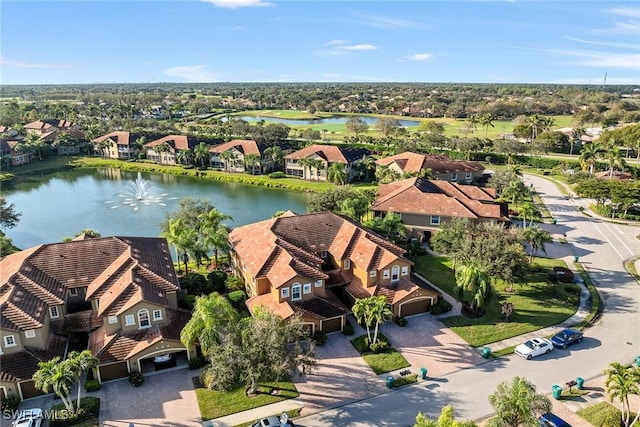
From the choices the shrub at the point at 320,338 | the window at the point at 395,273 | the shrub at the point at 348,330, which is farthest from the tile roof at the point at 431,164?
the shrub at the point at 320,338

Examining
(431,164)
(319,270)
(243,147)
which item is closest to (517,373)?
(319,270)

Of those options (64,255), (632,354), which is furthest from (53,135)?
(632,354)

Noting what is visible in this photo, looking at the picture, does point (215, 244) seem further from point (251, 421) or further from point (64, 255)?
point (251, 421)

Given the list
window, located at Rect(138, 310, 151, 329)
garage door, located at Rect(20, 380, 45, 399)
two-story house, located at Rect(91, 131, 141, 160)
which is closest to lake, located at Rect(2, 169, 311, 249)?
two-story house, located at Rect(91, 131, 141, 160)

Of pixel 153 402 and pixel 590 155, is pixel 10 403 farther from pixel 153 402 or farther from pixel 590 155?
pixel 590 155

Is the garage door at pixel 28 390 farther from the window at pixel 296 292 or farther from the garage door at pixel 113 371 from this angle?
the window at pixel 296 292

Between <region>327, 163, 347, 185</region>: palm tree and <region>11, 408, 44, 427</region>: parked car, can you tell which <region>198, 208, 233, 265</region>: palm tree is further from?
<region>327, 163, 347, 185</region>: palm tree
